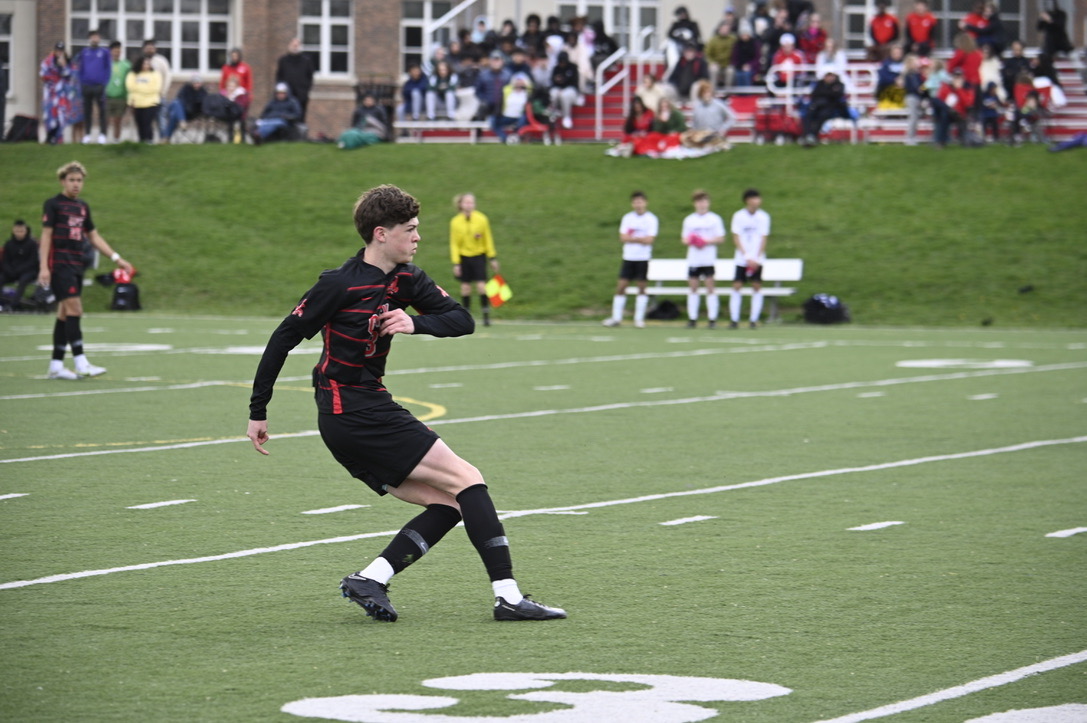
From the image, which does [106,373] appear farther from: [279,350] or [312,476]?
[279,350]

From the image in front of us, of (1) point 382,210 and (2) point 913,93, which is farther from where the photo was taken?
(2) point 913,93

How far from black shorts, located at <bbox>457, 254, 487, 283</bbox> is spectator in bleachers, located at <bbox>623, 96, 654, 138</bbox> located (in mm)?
10503

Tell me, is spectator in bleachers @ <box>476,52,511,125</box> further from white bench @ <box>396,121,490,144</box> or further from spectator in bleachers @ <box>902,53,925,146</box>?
spectator in bleachers @ <box>902,53,925,146</box>

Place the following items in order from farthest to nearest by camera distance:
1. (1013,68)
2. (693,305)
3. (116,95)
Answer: (116,95) < (1013,68) < (693,305)

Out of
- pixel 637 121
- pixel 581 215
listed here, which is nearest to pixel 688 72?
pixel 637 121

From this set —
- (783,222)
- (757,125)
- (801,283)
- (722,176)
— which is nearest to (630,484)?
(801,283)

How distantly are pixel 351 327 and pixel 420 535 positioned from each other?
90 centimetres

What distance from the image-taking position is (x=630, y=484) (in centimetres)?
1105

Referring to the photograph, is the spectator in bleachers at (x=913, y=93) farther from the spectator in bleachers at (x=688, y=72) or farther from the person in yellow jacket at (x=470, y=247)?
the person in yellow jacket at (x=470, y=247)

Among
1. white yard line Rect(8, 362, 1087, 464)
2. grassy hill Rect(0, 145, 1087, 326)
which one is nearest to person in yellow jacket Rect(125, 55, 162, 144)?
grassy hill Rect(0, 145, 1087, 326)

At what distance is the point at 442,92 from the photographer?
40250 mm

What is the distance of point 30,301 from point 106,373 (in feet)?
40.4

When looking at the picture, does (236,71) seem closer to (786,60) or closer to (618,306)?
(786,60)

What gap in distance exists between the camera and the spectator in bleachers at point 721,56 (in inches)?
1543
